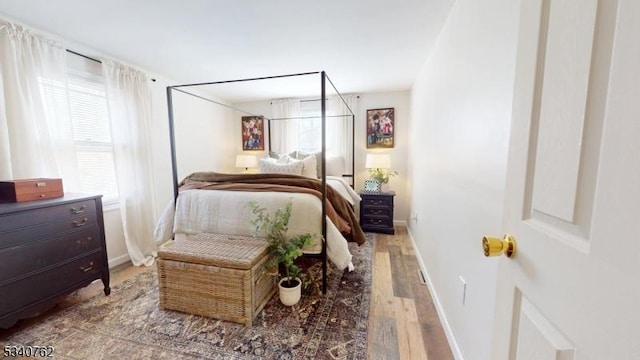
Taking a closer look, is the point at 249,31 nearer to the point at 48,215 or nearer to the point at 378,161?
the point at 48,215

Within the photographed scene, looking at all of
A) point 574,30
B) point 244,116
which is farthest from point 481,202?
point 244,116

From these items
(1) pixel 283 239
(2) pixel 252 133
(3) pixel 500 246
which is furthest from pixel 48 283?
(2) pixel 252 133

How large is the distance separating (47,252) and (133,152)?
131 cm

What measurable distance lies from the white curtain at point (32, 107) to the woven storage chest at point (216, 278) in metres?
1.35

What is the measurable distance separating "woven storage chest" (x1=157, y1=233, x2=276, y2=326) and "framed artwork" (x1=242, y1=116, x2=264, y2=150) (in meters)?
2.84

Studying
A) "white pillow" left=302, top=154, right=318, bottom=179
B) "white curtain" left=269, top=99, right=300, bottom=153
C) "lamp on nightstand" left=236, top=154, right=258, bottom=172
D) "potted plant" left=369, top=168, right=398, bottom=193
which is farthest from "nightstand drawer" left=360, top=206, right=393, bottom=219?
"lamp on nightstand" left=236, top=154, right=258, bottom=172

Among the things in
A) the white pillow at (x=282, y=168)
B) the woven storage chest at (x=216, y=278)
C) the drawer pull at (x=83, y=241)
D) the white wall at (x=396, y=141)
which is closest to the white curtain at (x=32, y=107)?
the drawer pull at (x=83, y=241)

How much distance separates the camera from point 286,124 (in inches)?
169

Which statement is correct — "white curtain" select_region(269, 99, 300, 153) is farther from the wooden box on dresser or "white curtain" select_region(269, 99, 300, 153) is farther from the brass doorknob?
the brass doorknob

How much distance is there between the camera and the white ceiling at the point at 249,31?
1.76 meters

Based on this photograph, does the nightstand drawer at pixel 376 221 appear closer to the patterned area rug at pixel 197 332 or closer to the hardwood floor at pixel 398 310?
the hardwood floor at pixel 398 310

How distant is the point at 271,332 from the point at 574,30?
1.88 metres

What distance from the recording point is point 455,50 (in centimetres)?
169

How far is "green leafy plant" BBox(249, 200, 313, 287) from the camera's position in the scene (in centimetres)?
187
